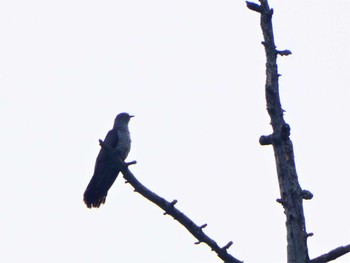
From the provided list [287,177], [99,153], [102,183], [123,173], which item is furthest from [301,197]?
[99,153]

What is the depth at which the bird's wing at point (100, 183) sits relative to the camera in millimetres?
10023

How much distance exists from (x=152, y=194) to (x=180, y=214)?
1.23ft

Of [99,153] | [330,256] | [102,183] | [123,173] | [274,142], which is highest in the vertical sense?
[99,153]

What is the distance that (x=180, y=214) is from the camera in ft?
18.4

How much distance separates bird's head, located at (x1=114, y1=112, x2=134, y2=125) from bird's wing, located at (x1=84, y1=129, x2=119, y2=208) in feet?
5.35

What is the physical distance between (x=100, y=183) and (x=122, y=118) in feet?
7.82

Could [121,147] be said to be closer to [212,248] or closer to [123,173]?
[123,173]

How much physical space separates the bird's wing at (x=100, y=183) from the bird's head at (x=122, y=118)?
1631 mm

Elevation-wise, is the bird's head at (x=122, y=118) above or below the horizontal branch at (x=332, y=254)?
above

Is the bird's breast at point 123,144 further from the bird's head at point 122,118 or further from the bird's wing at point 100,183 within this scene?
the bird's wing at point 100,183

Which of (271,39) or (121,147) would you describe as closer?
(271,39)

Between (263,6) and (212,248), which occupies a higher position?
(263,6)

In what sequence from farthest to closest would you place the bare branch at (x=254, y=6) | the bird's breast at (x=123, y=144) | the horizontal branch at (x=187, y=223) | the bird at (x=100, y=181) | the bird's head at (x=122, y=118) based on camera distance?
the bird's head at (x=122, y=118) → the bird's breast at (x=123, y=144) → the bird at (x=100, y=181) → the bare branch at (x=254, y=6) → the horizontal branch at (x=187, y=223)

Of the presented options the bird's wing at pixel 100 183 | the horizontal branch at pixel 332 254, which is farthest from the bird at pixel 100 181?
the horizontal branch at pixel 332 254
